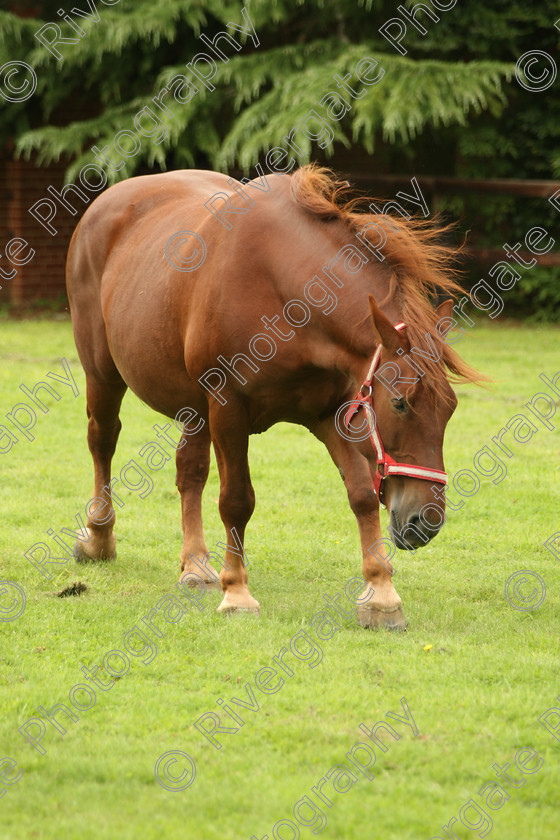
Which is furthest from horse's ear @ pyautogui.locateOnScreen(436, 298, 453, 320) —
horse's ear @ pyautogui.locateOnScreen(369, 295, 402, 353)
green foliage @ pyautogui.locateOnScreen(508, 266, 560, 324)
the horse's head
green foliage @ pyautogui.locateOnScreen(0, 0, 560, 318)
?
green foliage @ pyautogui.locateOnScreen(508, 266, 560, 324)

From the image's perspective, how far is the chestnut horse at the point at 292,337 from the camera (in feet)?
12.8

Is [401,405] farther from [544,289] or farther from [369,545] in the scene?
[544,289]

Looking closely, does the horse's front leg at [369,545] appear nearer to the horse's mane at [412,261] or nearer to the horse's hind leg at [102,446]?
the horse's mane at [412,261]

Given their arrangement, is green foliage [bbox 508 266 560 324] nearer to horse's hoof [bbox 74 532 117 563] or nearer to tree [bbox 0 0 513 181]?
tree [bbox 0 0 513 181]

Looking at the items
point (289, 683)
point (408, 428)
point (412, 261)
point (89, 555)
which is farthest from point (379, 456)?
point (89, 555)

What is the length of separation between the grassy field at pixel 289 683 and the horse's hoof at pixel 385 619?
67 millimetres

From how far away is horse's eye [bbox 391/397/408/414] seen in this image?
3.85 meters

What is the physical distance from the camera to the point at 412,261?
4094 mm

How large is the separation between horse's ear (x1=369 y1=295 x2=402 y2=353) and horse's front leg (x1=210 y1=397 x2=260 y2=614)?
0.88 metres

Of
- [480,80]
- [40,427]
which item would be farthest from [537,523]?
[480,80]

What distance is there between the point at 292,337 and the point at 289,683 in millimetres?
1445

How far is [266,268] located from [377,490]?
1098mm

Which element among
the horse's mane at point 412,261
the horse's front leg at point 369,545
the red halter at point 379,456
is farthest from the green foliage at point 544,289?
the red halter at point 379,456

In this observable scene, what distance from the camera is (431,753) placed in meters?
3.14
